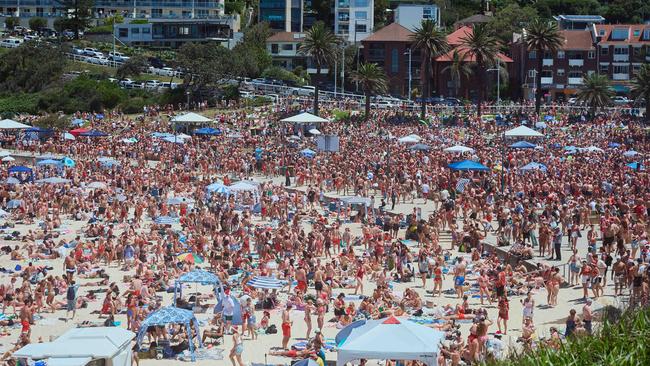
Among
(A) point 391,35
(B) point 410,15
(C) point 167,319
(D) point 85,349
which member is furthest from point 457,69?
(D) point 85,349

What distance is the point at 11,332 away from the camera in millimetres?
23031

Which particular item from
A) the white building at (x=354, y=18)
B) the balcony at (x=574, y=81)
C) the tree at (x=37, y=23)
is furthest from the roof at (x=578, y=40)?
the tree at (x=37, y=23)

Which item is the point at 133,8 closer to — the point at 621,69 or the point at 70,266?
the point at 621,69

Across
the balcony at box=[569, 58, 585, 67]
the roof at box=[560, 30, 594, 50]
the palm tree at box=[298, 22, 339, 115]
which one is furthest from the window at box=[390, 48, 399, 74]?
the balcony at box=[569, 58, 585, 67]

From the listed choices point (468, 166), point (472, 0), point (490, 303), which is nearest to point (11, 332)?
point (490, 303)

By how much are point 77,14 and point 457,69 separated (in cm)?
4347

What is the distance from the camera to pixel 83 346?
59.3ft

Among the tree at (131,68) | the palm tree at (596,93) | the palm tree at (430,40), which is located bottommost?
the palm tree at (596,93)

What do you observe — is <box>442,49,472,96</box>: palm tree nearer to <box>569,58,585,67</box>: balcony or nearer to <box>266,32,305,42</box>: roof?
<box>569,58,585,67</box>: balcony

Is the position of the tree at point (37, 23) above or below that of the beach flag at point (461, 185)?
above

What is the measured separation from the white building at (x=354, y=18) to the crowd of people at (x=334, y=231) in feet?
125

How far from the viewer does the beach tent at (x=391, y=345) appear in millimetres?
17266

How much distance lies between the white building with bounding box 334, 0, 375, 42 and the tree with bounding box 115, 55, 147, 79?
1995 cm

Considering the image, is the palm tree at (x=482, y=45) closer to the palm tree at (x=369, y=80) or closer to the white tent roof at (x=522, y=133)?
the palm tree at (x=369, y=80)
